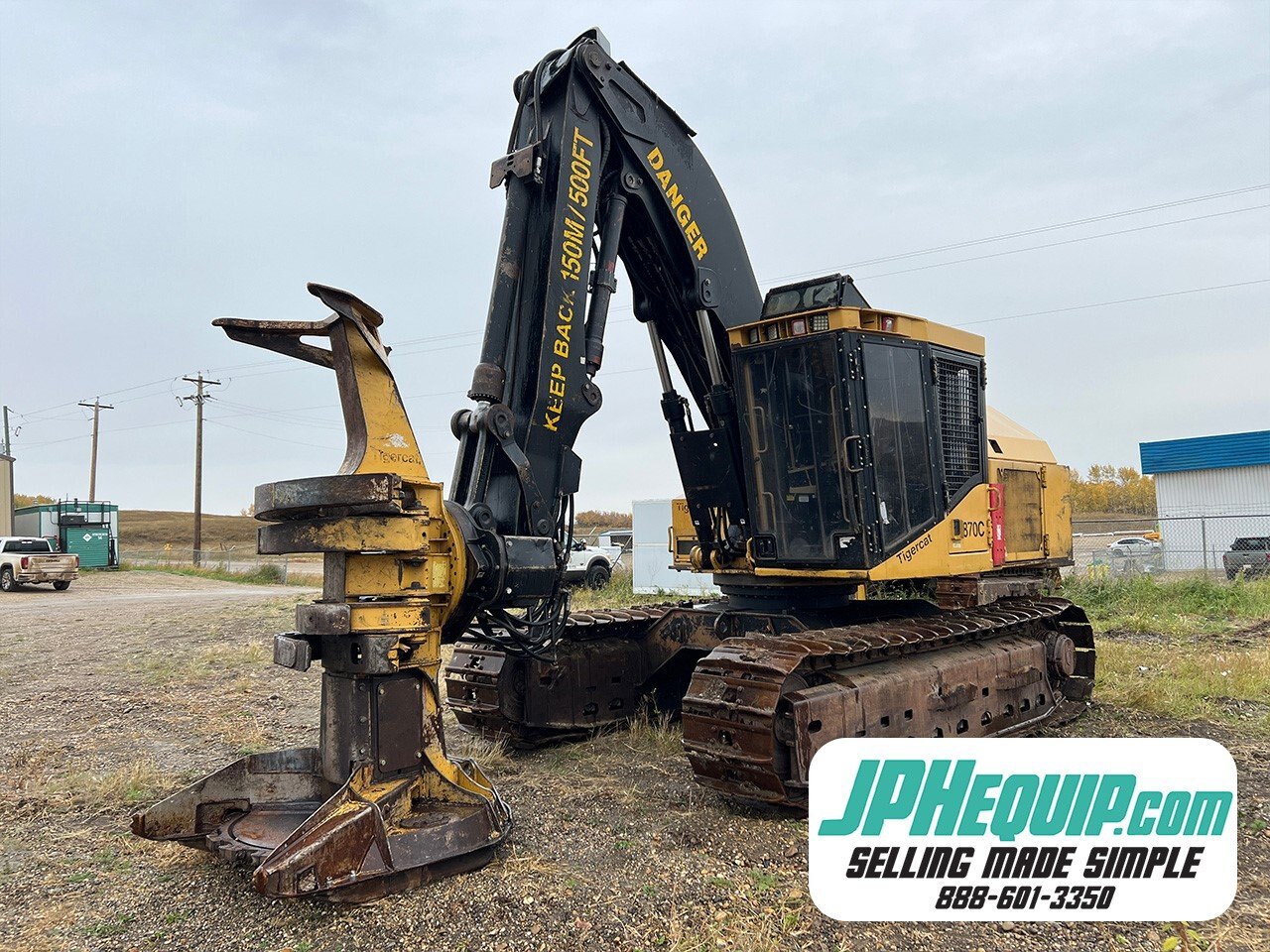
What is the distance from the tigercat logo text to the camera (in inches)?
251

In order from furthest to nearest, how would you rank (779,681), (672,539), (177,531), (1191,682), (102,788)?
(177,531) < (1191,682) < (672,539) < (102,788) < (779,681)

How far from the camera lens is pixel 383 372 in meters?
4.86

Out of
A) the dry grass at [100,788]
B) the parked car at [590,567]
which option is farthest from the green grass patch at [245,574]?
the dry grass at [100,788]

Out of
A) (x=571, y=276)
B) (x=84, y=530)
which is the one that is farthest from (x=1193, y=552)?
(x=84, y=530)

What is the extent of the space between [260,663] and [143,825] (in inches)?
305

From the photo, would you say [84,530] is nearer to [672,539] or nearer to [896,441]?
[672,539]

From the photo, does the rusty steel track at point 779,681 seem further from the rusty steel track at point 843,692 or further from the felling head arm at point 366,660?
the felling head arm at point 366,660

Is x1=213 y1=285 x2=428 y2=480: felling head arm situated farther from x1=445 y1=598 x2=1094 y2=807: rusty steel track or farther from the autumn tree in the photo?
the autumn tree

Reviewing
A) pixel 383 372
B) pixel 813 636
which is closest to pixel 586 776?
pixel 813 636

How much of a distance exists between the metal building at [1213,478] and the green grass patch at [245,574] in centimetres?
2796

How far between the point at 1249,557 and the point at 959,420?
62.1 feet

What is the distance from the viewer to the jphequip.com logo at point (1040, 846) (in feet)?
13.5

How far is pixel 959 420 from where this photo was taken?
727cm

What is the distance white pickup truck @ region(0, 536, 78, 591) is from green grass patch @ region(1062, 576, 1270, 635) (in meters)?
27.4
